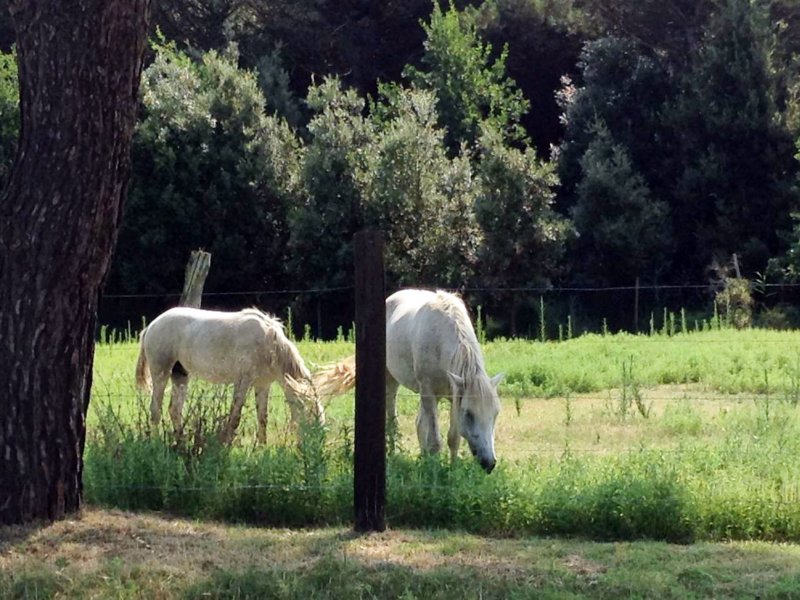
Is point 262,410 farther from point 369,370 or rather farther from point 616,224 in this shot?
point 616,224

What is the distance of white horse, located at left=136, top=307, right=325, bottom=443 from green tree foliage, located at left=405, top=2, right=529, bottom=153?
22.8m

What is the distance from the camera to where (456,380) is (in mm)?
9688

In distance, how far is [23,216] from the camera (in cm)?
766

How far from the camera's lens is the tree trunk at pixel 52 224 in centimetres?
763

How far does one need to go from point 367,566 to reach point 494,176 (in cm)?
2192

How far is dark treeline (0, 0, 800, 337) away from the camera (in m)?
28.2

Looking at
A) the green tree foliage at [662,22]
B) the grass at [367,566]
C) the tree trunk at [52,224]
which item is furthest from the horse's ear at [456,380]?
the green tree foliage at [662,22]

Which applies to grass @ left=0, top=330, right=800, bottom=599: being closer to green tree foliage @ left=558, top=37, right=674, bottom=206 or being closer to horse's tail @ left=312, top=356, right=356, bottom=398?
horse's tail @ left=312, top=356, right=356, bottom=398

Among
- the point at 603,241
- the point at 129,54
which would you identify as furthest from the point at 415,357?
the point at 603,241

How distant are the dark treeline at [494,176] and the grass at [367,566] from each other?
17.8 m

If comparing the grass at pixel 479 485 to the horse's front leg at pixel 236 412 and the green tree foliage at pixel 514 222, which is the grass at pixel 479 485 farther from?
the green tree foliage at pixel 514 222

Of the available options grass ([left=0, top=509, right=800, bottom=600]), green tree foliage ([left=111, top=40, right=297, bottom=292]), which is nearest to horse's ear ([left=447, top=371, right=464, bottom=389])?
grass ([left=0, top=509, right=800, bottom=600])

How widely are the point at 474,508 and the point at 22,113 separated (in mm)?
3868

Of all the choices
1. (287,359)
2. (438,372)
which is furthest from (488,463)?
(287,359)
